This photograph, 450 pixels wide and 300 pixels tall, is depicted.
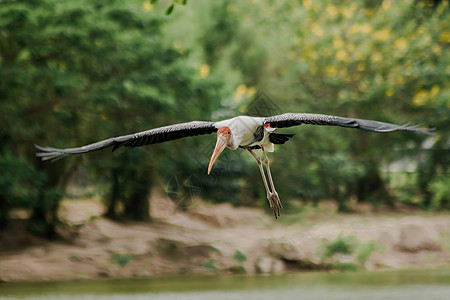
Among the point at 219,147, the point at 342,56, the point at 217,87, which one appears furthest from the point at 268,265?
the point at 219,147

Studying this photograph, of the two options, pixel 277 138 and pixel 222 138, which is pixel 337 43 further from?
pixel 222 138

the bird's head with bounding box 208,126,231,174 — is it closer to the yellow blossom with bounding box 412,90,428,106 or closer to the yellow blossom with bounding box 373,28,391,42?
the yellow blossom with bounding box 412,90,428,106

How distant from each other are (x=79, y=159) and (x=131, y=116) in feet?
7.61

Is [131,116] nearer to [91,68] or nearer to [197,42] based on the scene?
[91,68]

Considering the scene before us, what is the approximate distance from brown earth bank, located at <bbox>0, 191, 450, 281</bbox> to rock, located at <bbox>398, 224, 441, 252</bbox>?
3 cm

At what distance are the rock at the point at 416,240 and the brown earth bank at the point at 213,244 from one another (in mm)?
35

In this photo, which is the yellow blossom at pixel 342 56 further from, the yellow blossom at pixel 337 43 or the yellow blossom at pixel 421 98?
the yellow blossom at pixel 421 98

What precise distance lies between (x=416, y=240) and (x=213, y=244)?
7148 millimetres

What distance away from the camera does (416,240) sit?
2461 centimetres

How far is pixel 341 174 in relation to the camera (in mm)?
26375

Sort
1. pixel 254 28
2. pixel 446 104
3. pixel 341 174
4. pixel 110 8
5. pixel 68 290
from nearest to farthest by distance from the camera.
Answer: pixel 110 8
pixel 68 290
pixel 446 104
pixel 341 174
pixel 254 28

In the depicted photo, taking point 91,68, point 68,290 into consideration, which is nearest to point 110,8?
point 91,68

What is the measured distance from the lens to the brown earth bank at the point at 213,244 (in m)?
21.5

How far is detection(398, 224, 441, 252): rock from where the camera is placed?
24.6 meters
